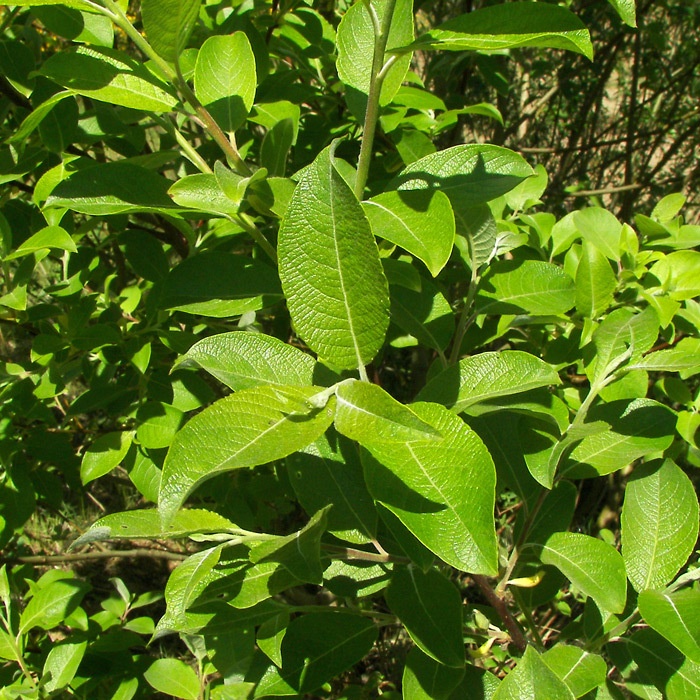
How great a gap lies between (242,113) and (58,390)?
0.80 meters

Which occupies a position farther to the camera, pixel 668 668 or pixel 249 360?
pixel 668 668

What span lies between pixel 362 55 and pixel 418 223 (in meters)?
0.41

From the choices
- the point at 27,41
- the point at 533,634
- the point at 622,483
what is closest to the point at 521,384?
the point at 533,634

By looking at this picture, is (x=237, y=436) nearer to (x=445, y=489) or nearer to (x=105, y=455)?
(x=445, y=489)

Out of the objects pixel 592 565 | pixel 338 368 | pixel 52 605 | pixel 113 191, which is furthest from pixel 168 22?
pixel 52 605

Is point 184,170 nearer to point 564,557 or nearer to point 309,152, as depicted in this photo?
point 309,152

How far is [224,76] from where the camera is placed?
1138 mm

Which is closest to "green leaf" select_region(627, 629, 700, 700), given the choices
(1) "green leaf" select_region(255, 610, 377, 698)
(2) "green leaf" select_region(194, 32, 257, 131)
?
(1) "green leaf" select_region(255, 610, 377, 698)

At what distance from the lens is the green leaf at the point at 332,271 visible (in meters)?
0.79

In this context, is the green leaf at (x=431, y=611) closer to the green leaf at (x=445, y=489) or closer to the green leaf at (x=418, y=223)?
the green leaf at (x=445, y=489)

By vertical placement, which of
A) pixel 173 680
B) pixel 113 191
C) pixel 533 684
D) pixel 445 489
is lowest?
pixel 173 680

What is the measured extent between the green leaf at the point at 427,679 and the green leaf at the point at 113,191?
0.88 meters

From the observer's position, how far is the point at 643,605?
43.1 inches

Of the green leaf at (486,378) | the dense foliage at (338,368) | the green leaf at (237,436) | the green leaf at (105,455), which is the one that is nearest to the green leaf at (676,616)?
the dense foliage at (338,368)
